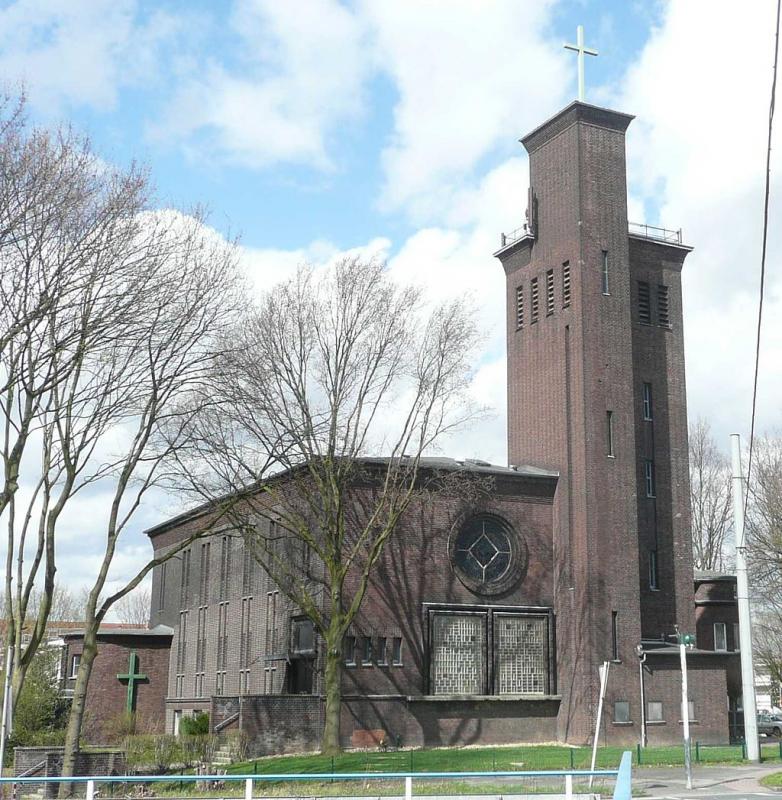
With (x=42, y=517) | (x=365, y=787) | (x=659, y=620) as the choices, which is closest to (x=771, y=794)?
(x=365, y=787)

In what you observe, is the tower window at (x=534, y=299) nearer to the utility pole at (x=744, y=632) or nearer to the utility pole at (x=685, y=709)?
the utility pole at (x=744, y=632)

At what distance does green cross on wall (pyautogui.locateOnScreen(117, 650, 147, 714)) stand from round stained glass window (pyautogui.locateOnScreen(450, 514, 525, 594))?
20241mm

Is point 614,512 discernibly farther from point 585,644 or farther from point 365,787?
point 365,787

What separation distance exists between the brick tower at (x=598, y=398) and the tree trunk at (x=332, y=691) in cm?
985

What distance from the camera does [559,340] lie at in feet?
153

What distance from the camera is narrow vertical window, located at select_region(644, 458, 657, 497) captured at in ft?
157

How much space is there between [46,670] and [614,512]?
1022 inches

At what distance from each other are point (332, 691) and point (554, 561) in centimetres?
1157

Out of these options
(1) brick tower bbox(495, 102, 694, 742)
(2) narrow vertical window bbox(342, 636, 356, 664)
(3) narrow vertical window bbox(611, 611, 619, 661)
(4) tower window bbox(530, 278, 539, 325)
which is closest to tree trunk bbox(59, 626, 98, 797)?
(2) narrow vertical window bbox(342, 636, 356, 664)

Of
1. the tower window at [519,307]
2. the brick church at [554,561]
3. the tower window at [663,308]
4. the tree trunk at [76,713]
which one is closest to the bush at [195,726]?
the brick church at [554,561]

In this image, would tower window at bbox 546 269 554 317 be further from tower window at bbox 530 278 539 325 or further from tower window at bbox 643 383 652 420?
tower window at bbox 643 383 652 420

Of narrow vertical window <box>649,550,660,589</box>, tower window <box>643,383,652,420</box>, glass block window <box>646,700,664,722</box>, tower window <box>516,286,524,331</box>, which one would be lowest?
glass block window <box>646,700,664,722</box>

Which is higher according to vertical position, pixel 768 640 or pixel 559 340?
pixel 559 340

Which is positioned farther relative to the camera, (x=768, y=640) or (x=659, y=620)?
(x=768, y=640)
